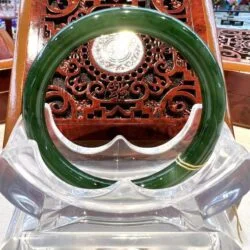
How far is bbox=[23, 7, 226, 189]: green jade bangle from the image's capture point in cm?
65

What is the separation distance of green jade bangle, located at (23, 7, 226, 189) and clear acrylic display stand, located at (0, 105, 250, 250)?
0.04m

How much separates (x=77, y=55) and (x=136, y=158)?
337 millimetres

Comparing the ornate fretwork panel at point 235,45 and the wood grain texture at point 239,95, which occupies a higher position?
the ornate fretwork panel at point 235,45

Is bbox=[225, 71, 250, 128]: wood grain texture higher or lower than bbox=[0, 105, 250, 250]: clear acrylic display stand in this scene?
lower

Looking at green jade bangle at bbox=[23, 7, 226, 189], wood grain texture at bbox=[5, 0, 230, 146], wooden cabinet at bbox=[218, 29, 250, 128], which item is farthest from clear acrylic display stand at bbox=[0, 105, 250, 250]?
wooden cabinet at bbox=[218, 29, 250, 128]

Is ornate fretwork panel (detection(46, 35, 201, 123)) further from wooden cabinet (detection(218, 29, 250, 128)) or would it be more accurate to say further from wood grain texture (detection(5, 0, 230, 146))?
wooden cabinet (detection(218, 29, 250, 128))

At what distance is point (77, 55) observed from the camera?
1.11 m

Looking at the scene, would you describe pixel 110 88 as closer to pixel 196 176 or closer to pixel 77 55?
pixel 77 55

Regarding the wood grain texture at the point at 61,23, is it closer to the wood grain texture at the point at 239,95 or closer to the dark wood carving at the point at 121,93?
the dark wood carving at the point at 121,93

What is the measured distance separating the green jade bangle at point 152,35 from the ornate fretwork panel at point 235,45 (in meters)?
0.82

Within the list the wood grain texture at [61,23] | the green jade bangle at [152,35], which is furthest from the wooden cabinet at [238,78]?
the green jade bangle at [152,35]

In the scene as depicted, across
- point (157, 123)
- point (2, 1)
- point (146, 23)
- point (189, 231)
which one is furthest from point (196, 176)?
point (2, 1)

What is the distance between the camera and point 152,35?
68cm

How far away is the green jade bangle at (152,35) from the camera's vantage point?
0.65 m
